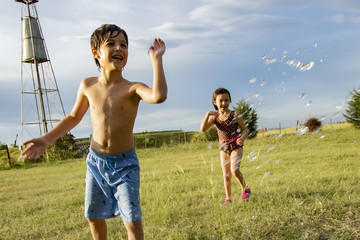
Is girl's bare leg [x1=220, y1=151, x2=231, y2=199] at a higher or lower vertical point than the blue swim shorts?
lower

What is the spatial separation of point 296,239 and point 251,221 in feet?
1.75

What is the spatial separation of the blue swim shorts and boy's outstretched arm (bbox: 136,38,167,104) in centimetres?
61

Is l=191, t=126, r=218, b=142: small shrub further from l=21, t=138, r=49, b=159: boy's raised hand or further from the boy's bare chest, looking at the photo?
the boy's bare chest

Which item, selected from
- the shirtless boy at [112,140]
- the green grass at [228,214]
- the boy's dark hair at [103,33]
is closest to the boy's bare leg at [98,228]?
the shirtless boy at [112,140]

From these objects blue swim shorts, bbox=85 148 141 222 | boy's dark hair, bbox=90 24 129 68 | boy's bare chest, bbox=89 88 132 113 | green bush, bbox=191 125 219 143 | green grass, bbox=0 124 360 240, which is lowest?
green grass, bbox=0 124 360 240

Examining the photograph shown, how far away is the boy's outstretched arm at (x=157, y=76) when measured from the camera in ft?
7.45

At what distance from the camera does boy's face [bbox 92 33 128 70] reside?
2.63m

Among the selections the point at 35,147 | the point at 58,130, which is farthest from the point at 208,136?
the point at 35,147

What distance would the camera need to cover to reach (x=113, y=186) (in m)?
2.71

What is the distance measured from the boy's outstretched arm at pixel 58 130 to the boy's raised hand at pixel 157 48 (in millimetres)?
913

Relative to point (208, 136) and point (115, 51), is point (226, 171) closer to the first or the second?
point (115, 51)

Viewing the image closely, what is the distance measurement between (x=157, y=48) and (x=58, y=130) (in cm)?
125

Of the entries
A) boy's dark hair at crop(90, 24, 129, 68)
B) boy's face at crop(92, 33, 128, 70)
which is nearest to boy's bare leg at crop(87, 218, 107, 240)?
boy's face at crop(92, 33, 128, 70)

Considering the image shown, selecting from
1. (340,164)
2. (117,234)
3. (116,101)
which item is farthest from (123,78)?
(340,164)
